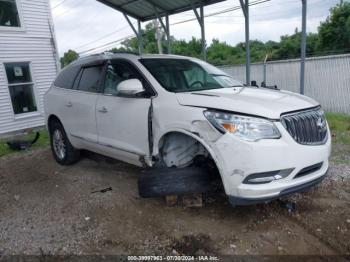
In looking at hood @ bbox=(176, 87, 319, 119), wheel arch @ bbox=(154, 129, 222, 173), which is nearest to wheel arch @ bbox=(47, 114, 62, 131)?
wheel arch @ bbox=(154, 129, 222, 173)

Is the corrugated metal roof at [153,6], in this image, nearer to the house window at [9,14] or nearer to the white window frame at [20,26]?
the white window frame at [20,26]

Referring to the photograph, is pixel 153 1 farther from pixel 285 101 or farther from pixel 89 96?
pixel 285 101

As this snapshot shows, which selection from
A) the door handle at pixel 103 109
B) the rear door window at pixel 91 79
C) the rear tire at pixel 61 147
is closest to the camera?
the door handle at pixel 103 109

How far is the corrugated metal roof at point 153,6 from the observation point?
924 cm

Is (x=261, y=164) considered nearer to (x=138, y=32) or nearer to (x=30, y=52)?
(x=138, y=32)

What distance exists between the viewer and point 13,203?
13.8 feet

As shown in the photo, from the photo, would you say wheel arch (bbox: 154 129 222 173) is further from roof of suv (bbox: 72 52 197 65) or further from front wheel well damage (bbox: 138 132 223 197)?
roof of suv (bbox: 72 52 197 65)

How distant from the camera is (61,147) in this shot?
5578 mm

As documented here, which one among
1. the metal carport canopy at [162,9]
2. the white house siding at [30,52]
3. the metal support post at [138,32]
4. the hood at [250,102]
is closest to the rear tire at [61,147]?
the hood at [250,102]

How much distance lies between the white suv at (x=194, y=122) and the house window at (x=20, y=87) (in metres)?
6.13

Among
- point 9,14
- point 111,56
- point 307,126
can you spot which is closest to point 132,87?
point 111,56

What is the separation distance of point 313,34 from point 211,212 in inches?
1279

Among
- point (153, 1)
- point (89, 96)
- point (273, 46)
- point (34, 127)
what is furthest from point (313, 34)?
point (89, 96)

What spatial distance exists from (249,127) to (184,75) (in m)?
1.57
